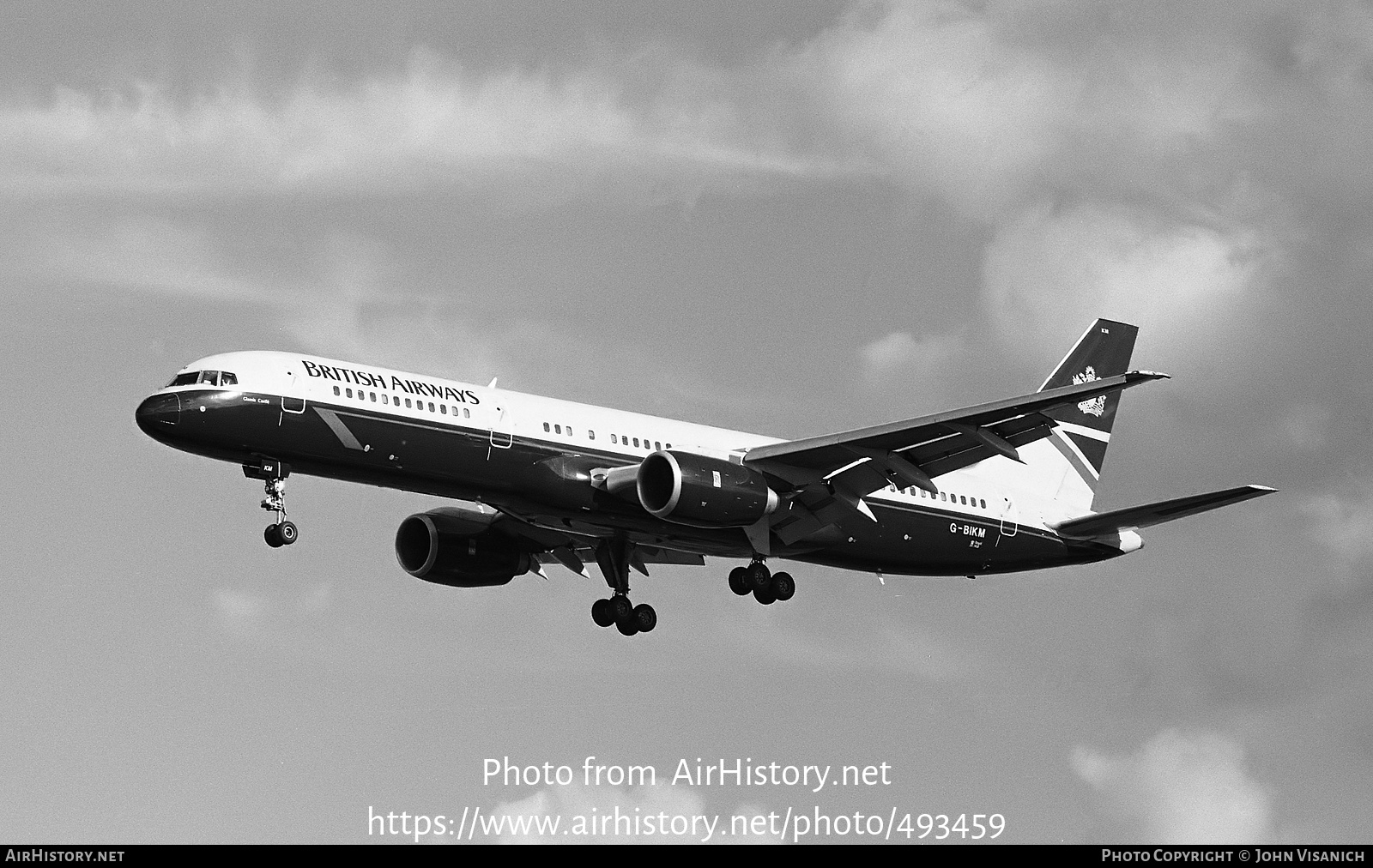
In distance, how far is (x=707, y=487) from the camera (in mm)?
46500

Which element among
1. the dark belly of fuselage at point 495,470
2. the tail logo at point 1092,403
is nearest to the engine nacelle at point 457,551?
the dark belly of fuselage at point 495,470

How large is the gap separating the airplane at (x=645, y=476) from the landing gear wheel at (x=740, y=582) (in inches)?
1.7

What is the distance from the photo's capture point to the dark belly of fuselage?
4344cm

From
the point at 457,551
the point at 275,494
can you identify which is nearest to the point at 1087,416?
the point at 457,551

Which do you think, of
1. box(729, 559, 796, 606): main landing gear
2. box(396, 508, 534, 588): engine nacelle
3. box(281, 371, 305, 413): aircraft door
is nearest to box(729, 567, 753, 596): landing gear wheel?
box(729, 559, 796, 606): main landing gear

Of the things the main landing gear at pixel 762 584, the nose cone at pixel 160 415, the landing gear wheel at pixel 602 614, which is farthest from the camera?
the landing gear wheel at pixel 602 614

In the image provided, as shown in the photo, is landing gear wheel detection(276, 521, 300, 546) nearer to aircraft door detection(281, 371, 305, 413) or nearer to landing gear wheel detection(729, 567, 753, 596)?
aircraft door detection(281, 371, 305, 413)

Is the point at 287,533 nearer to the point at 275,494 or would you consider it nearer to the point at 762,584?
the point at 275,494

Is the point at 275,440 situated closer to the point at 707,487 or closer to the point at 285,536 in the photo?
the point at 285,536

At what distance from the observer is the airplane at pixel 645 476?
1731 inches

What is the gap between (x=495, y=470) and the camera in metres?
45.8

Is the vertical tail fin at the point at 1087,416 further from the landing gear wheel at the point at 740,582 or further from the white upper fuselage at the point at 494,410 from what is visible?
the landing gear wheel at the point at 740,582

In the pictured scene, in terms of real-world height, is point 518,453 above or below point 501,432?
below

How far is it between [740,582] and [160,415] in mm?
15189
